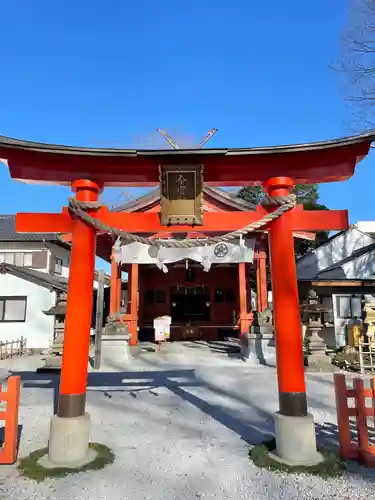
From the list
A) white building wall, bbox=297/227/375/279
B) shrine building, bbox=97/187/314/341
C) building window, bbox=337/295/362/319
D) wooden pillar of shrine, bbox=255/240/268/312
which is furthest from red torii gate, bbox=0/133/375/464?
white building wall, bbox=297/227/375/279

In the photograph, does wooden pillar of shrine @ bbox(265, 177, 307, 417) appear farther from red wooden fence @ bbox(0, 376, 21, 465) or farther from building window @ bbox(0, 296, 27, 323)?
building window @ bbox(0, 296, 27, 323)

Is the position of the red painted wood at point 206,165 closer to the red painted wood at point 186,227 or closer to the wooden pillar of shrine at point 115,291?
the red painted wood at point 186,227

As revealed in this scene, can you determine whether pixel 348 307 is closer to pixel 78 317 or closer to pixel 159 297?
pixel 159 297

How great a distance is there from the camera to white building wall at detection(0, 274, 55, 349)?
17266 millimetres

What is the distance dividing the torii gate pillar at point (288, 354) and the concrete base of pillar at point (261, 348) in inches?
291

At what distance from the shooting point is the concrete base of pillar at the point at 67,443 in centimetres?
446

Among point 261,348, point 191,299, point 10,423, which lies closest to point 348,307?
point 261,348

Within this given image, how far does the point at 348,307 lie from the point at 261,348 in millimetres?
5782

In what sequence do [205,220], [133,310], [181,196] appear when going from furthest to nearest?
[133,310], [205,220], [181,196]

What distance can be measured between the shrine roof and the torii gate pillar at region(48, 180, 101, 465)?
341 mm

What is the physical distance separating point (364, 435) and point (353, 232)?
72.5 ft

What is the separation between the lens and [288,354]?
15.9 ft

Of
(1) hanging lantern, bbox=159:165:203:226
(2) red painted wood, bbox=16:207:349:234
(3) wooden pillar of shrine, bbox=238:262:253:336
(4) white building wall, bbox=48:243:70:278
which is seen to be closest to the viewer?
(1) hanging lantern, bbox=159:165:203:226

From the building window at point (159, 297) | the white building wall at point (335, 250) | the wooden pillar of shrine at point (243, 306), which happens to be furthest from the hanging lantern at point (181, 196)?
the white building wall at point (335, 250)
